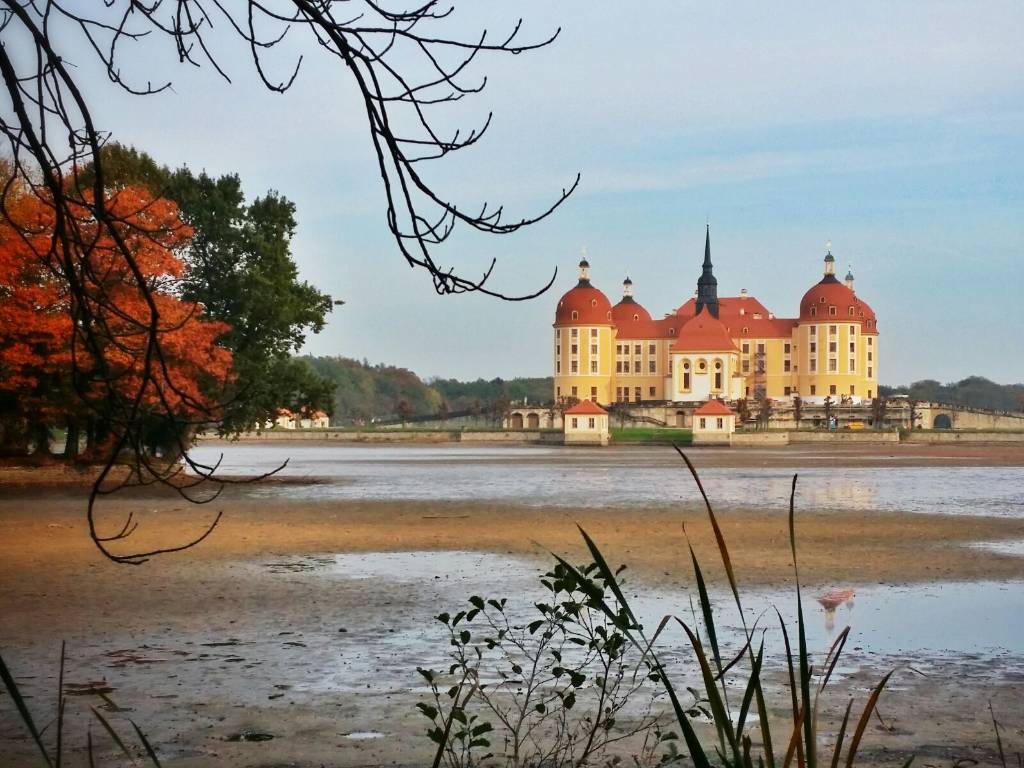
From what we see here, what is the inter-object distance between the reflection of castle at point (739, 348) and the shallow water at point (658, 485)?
71.2 m

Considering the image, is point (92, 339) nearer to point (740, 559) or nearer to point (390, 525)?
point (740, 559)

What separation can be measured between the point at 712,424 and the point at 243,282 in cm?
5286

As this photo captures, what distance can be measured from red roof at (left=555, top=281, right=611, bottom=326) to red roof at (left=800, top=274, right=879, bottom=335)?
18.0 m

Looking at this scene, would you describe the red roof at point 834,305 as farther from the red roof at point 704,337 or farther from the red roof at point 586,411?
the red roof at point 586,411

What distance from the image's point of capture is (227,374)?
35.8 meters

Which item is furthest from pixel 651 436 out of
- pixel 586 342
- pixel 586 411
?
pixel 586 342

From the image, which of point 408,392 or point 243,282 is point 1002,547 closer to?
point 243,282

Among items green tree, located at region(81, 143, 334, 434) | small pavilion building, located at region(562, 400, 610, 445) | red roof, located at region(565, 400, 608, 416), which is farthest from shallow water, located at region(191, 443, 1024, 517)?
red roof, located at region(565, 400, 608, 416)

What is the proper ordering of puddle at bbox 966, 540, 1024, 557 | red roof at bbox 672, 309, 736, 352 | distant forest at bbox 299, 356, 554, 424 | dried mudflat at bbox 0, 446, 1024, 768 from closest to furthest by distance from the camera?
dried mudflat at bbox 0, 446, 1024, 768 → puddle at bbox 966, 540, 1024, 557 → red roof at bbox 672, 309, 736, 352 → distant forest at bbox 299, 356, 554, 424

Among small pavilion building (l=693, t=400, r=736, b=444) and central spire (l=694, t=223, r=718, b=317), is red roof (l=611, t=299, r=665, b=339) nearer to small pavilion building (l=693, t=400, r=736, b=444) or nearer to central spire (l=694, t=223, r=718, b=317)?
central spire (l=694, t=223, r=718, b=317)

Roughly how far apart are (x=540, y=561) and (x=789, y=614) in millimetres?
5112

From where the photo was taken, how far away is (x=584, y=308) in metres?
123

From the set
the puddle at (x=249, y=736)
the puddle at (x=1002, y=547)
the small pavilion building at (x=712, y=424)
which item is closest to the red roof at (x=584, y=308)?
the small pavilion building at (x=712, y=424)

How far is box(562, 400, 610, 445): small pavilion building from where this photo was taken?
8788cm
